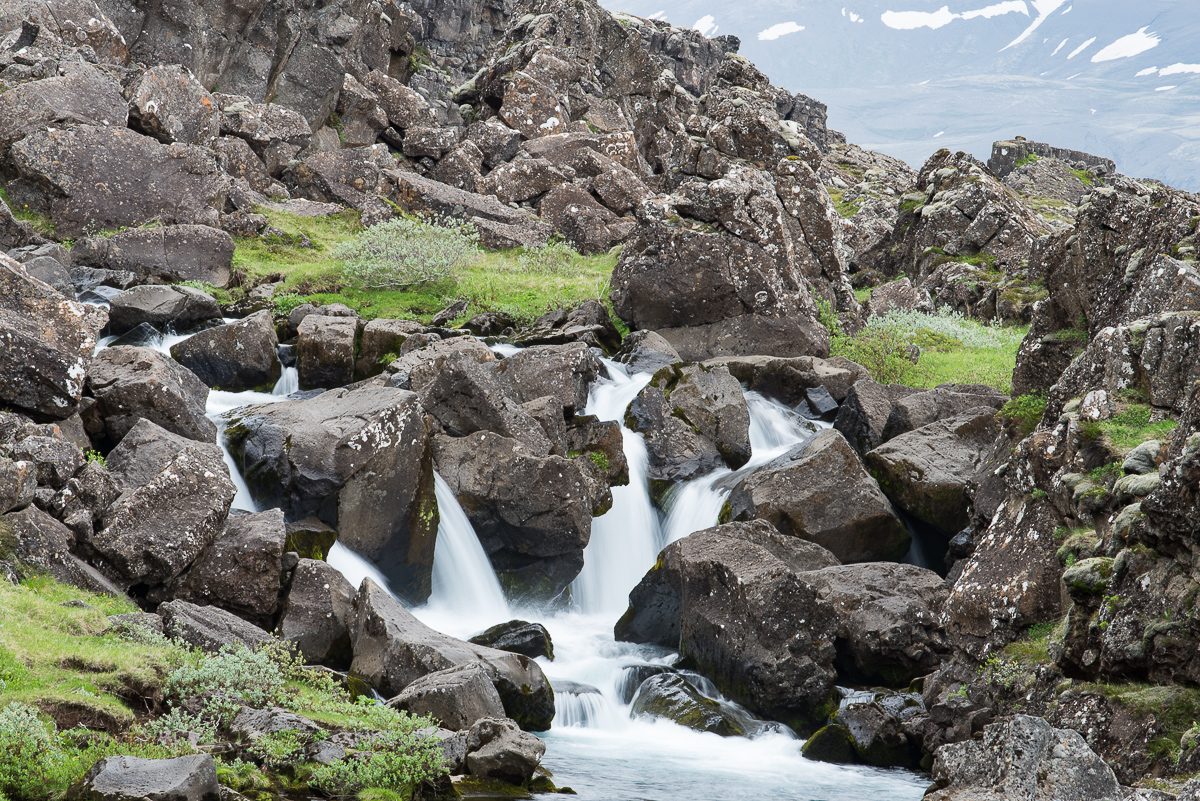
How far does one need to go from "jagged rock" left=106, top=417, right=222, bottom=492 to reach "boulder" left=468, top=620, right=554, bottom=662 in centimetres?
615

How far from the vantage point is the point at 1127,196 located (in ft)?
62.7

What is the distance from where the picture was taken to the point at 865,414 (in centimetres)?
2477

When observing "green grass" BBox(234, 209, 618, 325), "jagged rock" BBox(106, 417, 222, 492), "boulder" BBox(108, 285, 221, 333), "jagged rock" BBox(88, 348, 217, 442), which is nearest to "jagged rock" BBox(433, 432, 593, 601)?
"jagged rock" BBox(88, 348, 217, 442)

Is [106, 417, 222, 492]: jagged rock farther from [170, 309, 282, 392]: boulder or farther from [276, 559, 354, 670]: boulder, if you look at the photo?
[170, 309, 282, 392]: boulder

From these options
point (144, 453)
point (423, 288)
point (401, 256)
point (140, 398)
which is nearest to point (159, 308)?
point (140, 398)

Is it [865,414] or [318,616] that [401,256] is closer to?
[865,414]

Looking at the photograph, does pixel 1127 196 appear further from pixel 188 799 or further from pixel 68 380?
pixel 68 380

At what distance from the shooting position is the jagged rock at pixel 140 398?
18422mm

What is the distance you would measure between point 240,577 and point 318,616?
1.48 metres

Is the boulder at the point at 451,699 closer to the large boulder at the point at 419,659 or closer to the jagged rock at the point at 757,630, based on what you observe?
the large boulder at the point at 419,659

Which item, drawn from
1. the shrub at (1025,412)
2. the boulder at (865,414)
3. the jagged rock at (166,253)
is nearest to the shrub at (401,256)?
the jagged rock at (166,253)

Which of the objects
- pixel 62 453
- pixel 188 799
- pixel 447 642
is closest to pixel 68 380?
pixel 62 453

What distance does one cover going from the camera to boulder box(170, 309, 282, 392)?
81.5ft

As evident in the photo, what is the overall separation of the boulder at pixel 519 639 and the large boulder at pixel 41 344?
8930mm
